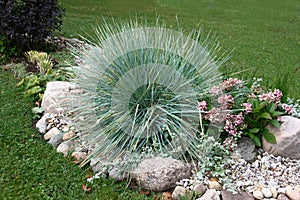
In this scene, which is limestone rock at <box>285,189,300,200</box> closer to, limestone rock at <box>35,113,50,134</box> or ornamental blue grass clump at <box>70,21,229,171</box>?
ornamental blue grass clump at <box>70,21,229,171</box>

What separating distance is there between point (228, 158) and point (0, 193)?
1.58 meters

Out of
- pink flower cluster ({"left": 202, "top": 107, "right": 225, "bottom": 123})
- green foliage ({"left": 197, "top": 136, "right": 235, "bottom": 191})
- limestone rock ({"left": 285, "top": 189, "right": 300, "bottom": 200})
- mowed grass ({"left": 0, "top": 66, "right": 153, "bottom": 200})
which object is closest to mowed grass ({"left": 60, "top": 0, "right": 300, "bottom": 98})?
pink flower cluster ({"left": 202, "top": 107, "right": 225, "bottom": 123})

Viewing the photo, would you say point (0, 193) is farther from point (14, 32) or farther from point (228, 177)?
point (14, 32)

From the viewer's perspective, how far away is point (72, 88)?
3389 millimetres

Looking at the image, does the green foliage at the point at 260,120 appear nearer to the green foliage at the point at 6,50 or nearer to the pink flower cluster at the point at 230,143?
the pink flower cluster at the point at 230,143

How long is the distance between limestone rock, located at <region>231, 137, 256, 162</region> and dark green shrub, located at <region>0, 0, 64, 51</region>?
10.4ft

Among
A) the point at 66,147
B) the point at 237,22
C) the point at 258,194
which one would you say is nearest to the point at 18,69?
the point at 66,147

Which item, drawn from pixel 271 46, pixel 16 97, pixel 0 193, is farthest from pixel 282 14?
pixel 0 193

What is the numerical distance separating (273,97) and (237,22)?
5.77 meters

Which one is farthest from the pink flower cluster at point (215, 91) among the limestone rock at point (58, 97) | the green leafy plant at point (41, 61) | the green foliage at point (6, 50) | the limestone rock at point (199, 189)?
the green foliage at point (6, 50)

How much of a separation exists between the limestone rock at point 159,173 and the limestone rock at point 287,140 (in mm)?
702

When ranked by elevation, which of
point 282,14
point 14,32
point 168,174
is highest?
point 14,32

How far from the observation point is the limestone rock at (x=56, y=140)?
3033 millimetres

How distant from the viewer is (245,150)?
2.78 m
